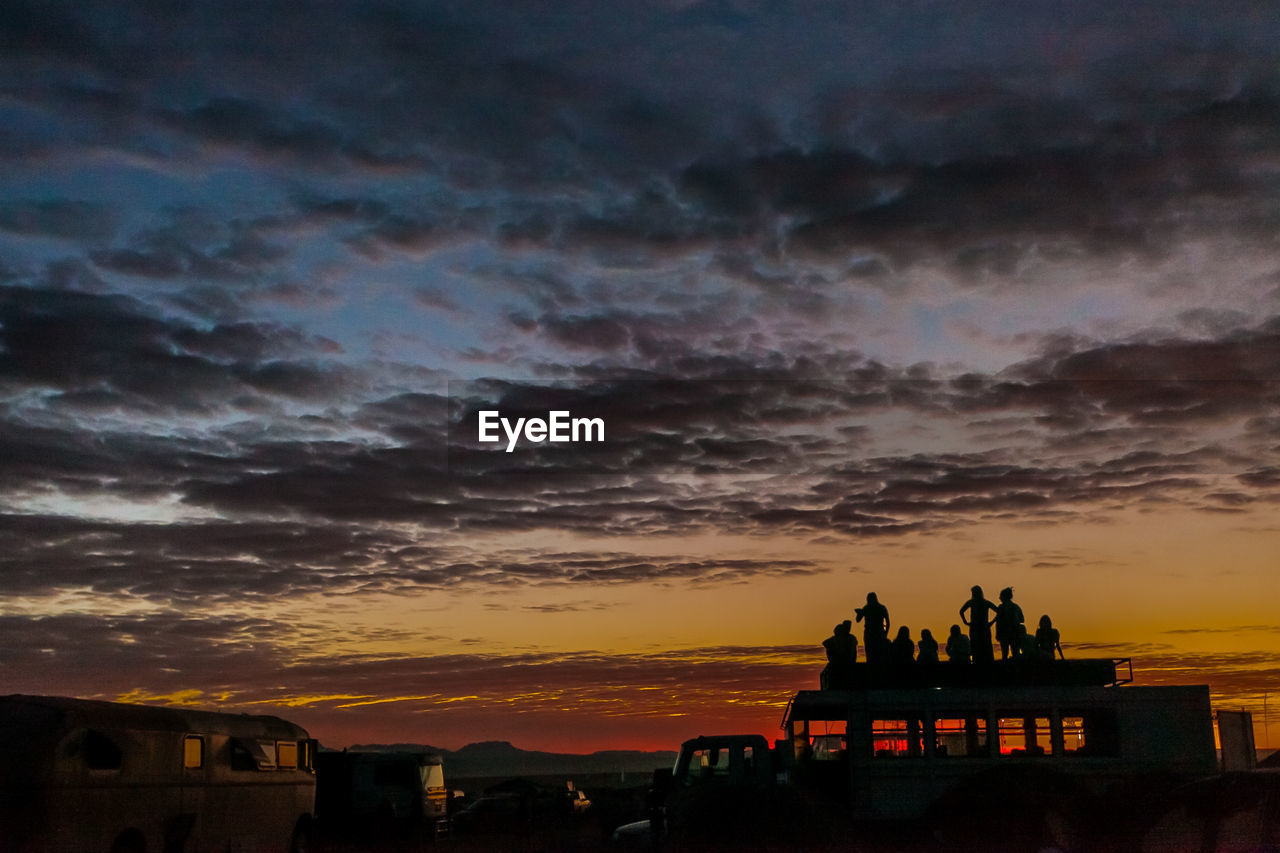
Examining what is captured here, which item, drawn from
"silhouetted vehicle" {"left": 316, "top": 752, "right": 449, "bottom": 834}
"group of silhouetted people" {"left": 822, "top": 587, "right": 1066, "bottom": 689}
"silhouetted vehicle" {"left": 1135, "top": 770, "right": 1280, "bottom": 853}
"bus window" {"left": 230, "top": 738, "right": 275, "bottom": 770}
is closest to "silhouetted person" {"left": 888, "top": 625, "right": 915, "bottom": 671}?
"group of silhouetted people" {"left": 822, "top": 587, "right": 1066, "bottom": 689}

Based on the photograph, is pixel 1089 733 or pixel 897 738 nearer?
pixel 897 738

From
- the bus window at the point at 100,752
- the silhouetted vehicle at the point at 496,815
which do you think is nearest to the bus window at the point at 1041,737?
the bus window at the point at 100,752

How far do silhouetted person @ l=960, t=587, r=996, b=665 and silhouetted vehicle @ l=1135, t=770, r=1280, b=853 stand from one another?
569 centimetres

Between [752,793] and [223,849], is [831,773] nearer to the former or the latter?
[752,793]

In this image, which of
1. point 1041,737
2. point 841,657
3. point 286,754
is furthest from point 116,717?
point 1041,737

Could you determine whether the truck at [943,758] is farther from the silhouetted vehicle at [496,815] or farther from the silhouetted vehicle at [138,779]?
the silhouetted vehicle at [496,815]

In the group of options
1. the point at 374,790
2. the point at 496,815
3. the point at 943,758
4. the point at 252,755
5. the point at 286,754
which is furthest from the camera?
the point at 496,815

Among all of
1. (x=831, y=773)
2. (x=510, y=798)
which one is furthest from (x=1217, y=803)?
(x=510, y=798)

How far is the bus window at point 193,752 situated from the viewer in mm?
19719

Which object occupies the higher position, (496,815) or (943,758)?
(943,758)

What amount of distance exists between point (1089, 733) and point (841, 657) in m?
4.15

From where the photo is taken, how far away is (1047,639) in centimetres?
2272

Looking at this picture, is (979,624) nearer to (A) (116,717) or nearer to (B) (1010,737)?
(B) (1010,737)

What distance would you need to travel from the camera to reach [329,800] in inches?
1246
